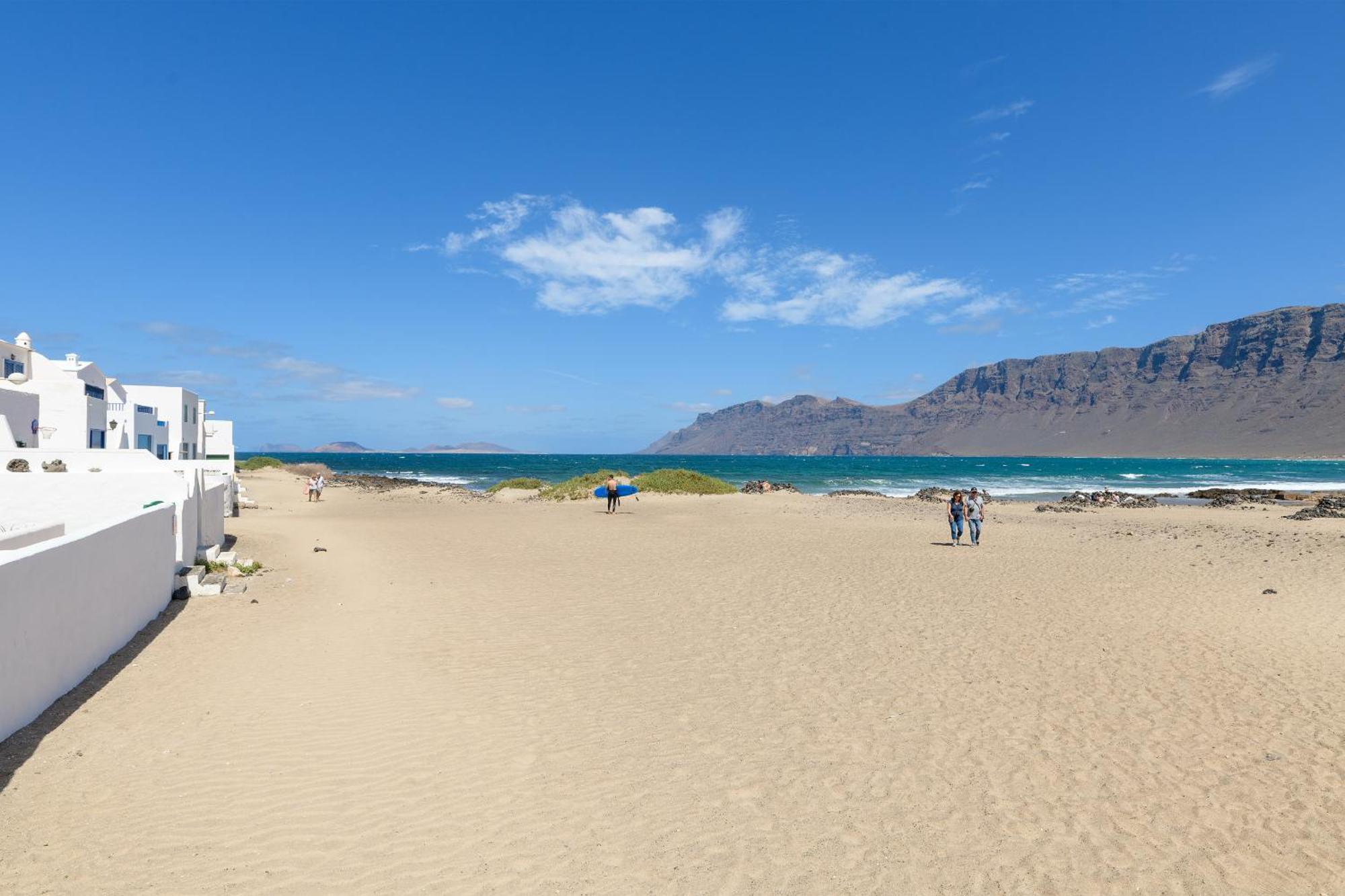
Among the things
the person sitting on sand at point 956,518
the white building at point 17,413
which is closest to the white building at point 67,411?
the white building at point 17,413

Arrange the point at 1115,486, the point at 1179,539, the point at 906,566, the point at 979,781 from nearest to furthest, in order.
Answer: the point at 979,781 < the point at 906,566 < the point at 1179,539 < the point at 1115,486

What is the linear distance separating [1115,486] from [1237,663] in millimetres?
61392

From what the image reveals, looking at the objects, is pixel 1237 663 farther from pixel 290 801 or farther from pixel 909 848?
pixel 290 801

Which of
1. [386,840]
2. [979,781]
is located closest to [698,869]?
[386,840]

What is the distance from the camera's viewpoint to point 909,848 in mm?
5156

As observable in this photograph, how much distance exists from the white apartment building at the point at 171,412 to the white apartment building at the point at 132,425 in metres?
0.20

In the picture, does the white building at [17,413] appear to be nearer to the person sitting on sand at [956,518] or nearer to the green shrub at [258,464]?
the person sitting on sand at [956,518]

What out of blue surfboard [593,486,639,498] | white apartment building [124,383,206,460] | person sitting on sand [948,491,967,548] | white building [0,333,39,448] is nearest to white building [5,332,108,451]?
white building [0,333,39,448]

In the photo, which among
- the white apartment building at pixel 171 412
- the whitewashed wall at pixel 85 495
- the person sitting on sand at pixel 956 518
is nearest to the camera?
the whitewashed wall at pixel 85 495

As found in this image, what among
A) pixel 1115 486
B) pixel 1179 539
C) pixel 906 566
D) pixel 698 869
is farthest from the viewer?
pixel 1115 486

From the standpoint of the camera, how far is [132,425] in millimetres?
37188

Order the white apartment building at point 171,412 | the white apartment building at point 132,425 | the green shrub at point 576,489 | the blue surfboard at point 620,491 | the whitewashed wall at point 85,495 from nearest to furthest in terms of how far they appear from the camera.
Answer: the whitewashed wall at point 85,495, the white apartment building at point 132,425, the blue surfboard at point 620,491, the green shrub at point 576,489, the white apartment building at point 171,412

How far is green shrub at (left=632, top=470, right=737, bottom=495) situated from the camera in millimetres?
43969

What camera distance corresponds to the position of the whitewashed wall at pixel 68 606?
6523 millimetres
